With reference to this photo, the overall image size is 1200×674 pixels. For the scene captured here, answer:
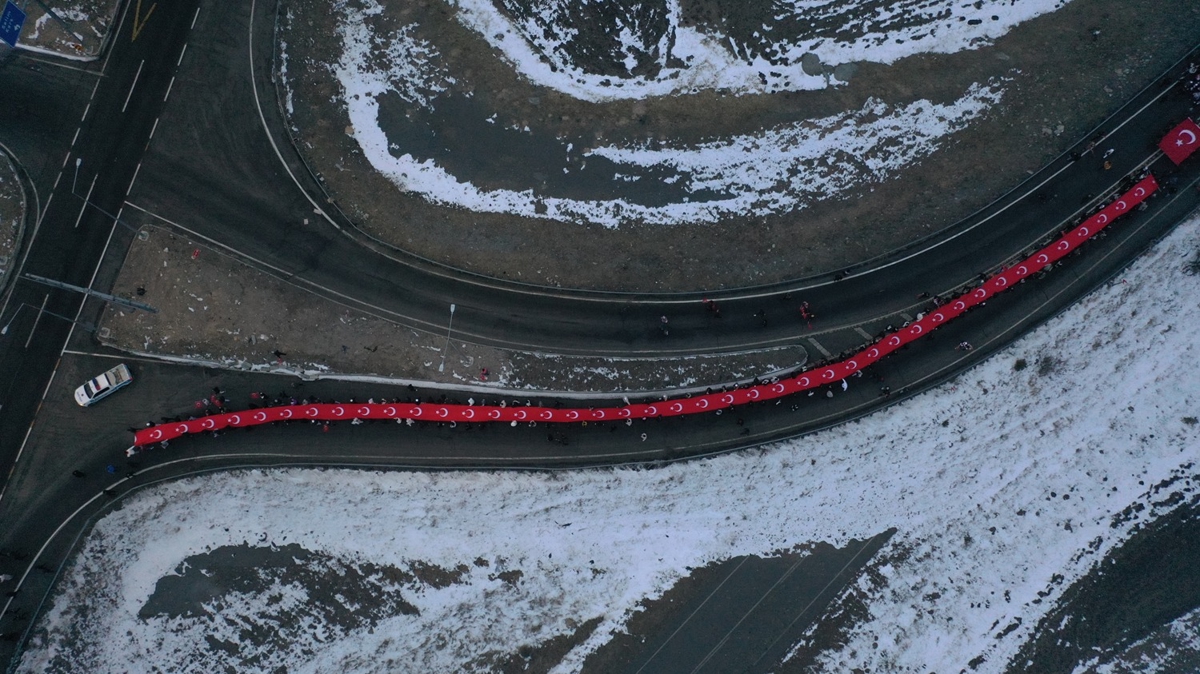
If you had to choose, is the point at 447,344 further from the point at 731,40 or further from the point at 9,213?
the point at 9,213

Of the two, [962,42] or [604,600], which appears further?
[962,42]

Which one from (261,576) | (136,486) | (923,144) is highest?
(923,144)

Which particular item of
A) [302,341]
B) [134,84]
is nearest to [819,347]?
[302,341]

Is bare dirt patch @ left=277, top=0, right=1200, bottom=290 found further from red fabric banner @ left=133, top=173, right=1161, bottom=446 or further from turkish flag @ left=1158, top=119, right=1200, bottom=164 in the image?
red fabric banner @ left=133, top=173, right=1161, bottom=446

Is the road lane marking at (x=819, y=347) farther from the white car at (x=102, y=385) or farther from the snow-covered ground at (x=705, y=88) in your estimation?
the white car at (x=102, y=385)

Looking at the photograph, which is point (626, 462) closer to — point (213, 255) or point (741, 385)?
point (741, 385)

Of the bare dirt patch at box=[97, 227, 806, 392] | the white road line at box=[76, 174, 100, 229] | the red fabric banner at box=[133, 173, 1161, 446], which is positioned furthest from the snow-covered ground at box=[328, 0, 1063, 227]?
the white road line at box=[76, 174, 100, 229]

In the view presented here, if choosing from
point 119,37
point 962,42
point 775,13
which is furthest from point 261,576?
point 962,42
